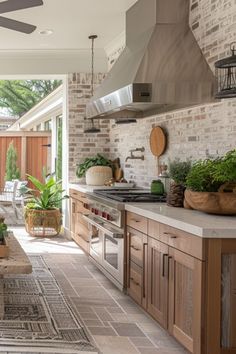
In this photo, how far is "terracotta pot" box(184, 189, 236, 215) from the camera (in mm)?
3252

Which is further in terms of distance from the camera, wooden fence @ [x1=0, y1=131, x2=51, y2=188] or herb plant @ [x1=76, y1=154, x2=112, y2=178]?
wooden fence @ [x1=0, y1=131, x2=51, y2=188]

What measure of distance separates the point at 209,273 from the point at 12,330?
5.40 ft

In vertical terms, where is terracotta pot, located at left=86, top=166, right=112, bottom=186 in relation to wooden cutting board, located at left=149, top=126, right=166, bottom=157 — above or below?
below

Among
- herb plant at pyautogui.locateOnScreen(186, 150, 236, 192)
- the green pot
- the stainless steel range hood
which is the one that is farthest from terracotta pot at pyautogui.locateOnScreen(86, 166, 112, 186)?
herb plant at pyautogui.locateOnScreen(186, 150, 236, 192)

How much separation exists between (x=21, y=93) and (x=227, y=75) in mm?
17466

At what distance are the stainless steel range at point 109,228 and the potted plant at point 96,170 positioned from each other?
1.22 meters

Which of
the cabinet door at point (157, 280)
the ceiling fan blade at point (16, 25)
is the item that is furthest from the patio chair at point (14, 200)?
the cabinet door at point (157, 280)

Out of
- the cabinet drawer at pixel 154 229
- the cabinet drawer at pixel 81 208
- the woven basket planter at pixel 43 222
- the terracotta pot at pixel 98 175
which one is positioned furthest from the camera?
the woven basket planter at pixel 43 222

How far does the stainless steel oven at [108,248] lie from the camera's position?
4.63 meters

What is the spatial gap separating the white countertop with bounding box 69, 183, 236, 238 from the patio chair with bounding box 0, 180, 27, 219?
6.28m

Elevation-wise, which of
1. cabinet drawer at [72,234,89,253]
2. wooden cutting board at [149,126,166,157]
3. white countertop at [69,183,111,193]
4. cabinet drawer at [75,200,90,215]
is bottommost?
cabinet drawer at [72,234,89,253]

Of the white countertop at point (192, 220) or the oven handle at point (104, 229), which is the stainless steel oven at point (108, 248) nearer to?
the oven handle at point (104, 229)

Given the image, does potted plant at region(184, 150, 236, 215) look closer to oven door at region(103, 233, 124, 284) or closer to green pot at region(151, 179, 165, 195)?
oven door at region(103, 233, 124, 284)

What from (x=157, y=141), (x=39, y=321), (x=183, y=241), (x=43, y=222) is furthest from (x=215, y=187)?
(x=43, y=222)
